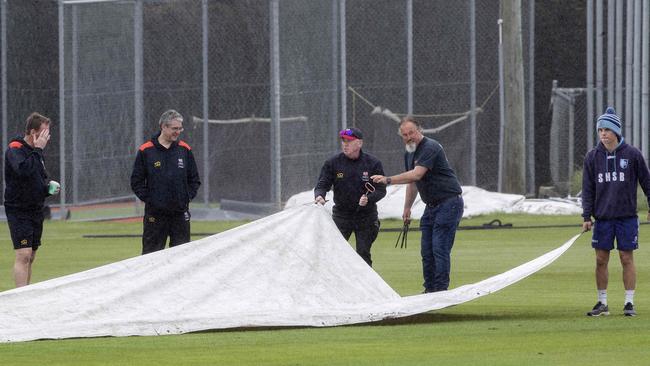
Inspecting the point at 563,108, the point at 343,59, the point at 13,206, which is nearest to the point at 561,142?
the point at 563,108

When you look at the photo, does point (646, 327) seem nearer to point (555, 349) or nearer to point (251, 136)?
point (555, 349)

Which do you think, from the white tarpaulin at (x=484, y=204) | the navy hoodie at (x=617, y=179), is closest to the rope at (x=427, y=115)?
the white tarpaulin at (x=484, y=204)

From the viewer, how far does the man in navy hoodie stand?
39.2 ft

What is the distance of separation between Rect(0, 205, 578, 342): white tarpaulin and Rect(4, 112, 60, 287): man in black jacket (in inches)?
58.2

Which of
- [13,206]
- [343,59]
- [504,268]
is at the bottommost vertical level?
[504,268]

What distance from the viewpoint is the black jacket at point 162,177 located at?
13.4 m

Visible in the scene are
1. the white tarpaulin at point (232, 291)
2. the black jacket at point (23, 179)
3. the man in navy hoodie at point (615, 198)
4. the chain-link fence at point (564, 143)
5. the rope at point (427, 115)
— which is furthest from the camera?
the chain-link fence at point (564, 143)

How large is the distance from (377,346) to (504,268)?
706cm

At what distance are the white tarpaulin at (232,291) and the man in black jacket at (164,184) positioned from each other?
50.1 inches

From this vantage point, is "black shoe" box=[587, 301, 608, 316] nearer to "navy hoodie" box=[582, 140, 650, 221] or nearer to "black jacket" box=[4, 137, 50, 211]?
"navy hoodie" box=[582, 140, 650, 221]

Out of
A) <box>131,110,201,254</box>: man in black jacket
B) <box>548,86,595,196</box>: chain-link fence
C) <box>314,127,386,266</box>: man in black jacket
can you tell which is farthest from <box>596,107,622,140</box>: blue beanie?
<box>548,86,595,196</box>: chain-link fence

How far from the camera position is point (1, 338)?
34.0ft

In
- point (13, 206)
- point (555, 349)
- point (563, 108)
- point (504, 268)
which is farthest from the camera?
point (563, 108)

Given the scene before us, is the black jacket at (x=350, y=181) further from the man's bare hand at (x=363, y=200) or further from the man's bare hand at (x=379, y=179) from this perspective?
the man's bare hand at (x=379, y=179)
